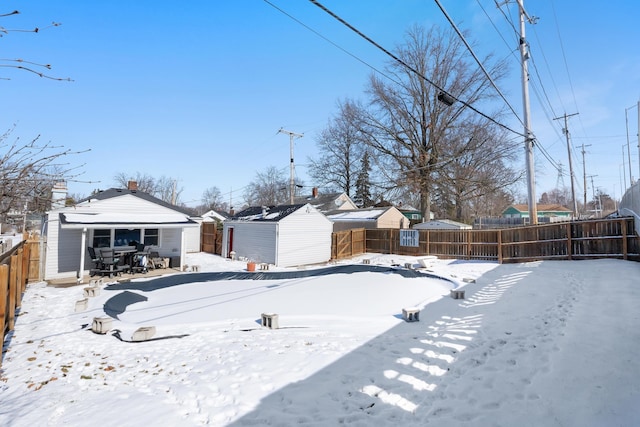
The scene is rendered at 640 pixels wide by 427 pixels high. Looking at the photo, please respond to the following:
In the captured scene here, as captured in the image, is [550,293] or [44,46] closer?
[44,46]

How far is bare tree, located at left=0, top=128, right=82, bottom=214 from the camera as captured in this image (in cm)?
294

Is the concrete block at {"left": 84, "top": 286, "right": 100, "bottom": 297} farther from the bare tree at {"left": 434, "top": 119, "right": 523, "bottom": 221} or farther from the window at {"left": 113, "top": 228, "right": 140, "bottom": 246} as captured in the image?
the bare tree at {"left": 434, "top": 119, "right": 523, "bottom": 221}

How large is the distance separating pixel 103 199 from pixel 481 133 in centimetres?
2436

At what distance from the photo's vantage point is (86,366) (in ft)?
15.0

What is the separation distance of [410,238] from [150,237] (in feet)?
46.3

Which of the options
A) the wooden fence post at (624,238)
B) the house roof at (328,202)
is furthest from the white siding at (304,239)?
the house roof at (328,202)

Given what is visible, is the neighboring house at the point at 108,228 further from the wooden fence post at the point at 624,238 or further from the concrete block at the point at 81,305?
the wooden fence post at the point at 624,238

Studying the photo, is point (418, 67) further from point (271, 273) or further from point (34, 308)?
point (34, 308)

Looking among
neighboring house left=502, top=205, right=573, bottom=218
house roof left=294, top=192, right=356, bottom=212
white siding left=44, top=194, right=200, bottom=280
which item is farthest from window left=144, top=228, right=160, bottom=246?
neighboring house left=502, top=205, right=573, bottom=218

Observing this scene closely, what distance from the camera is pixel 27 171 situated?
300 centimetres

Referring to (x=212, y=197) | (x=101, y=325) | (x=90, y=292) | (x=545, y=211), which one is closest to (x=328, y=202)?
(x=90, y=292)

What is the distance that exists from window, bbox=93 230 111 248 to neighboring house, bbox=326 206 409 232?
16.2 meters

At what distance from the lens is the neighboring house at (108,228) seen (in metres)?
12.2

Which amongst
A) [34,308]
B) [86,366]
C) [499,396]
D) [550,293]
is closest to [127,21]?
[86,366]
